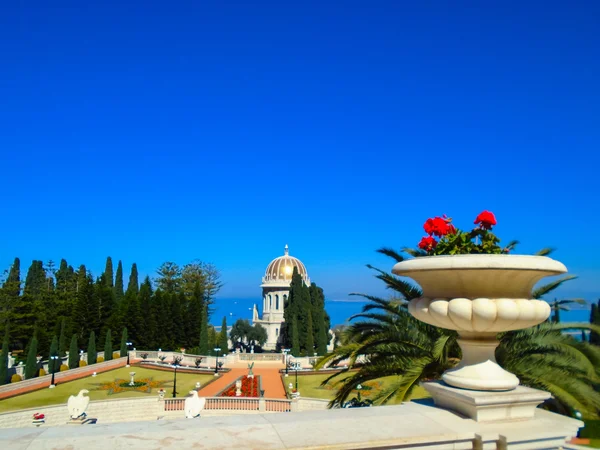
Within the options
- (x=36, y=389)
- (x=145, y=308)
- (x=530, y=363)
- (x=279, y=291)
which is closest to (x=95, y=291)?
(x=145, y=308)

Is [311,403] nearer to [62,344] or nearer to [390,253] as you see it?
→ [390,253]

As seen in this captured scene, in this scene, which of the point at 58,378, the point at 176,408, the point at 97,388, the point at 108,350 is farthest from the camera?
the point at 108,350

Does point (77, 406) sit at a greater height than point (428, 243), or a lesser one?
lesser

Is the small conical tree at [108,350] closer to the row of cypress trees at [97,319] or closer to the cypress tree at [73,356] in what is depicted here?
the row of cypress trees at [97,319]

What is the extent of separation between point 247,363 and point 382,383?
15334 mm

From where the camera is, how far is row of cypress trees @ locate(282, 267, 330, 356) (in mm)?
43062

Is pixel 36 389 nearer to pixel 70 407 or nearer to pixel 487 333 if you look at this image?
pixel 70 407

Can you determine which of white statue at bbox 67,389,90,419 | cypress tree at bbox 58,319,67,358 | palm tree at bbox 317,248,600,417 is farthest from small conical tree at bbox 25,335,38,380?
palm tree at bbox 317,248,600,417

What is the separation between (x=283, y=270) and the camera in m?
61.9

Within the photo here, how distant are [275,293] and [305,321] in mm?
16177

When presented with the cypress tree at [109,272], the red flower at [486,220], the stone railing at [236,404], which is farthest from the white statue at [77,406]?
the cypress tree at [109,272]

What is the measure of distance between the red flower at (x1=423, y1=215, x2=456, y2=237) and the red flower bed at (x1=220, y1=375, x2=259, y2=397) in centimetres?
2343

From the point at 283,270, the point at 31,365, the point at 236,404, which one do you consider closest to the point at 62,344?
the point at 31,365

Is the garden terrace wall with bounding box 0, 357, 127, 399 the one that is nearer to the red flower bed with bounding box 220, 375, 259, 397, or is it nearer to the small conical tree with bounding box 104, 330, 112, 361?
the small conical tree with bounding box 104, 330, 112, 361
